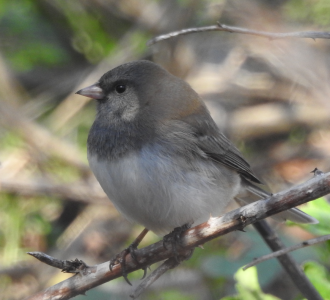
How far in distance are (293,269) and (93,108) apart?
2.71 meters

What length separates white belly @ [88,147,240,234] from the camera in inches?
82.9

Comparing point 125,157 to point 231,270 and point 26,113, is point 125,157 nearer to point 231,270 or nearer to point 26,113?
point 231,270

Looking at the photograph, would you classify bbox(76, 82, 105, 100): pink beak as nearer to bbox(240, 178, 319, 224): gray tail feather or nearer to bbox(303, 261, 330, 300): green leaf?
bbox(240, 178, 319, 224): gray tail feather

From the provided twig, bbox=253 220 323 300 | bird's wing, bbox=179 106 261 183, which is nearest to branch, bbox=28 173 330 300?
twig, bbox=253 220 323 300

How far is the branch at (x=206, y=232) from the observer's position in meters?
1.49

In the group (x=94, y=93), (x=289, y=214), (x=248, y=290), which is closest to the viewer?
(x=248, y=290)

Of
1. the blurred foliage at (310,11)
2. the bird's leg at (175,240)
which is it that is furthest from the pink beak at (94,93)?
the blurred foliage at (310,11)

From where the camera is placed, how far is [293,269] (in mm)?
2092

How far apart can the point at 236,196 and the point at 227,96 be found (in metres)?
2.02

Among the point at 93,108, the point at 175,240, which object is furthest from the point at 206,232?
the point at 93,108

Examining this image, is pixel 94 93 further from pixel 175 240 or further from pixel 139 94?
pixel 175 240

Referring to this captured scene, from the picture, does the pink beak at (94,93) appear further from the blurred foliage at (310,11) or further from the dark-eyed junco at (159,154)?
the blurred foliage at (310,11)

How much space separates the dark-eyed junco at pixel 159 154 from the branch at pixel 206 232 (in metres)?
0.26

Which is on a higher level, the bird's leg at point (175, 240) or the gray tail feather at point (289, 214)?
the gray tail feather at point (289, 214)
